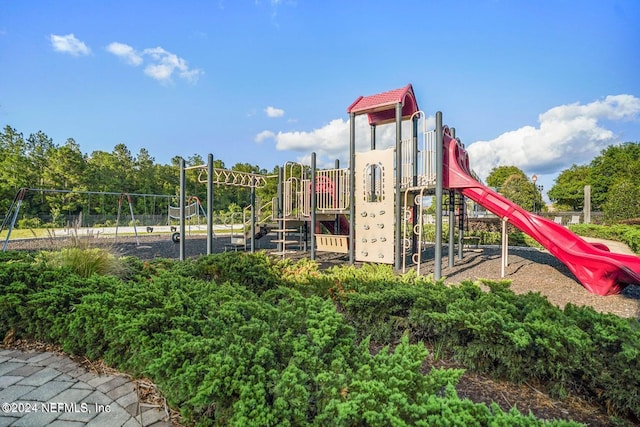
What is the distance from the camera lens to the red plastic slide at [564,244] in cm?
551

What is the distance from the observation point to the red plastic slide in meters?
5.51

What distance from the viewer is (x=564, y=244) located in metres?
6.29

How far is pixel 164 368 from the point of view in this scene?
196 centimetres

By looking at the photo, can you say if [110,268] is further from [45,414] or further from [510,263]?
[510,263]

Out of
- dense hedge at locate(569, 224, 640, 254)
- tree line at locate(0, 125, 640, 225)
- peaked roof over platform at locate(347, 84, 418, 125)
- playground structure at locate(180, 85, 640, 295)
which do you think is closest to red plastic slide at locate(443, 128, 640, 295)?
playground structure at locate(180, 85, 640, 295)

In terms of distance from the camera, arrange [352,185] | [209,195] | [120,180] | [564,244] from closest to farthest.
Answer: [564,244] < [352,185] < [209,195] < [120,180]

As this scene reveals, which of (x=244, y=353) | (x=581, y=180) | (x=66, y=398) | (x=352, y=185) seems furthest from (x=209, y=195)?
(x=581, y=180)

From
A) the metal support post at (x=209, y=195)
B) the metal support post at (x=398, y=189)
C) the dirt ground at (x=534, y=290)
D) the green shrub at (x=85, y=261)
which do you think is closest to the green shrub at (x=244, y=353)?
the dirt ground at (x=534, y=290)

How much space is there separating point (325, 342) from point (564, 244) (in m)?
6.14

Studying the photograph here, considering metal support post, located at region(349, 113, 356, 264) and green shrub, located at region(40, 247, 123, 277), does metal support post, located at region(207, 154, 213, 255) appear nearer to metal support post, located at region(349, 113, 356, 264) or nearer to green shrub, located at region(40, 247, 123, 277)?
metal support post, located at region(349, 113, 356, 264)

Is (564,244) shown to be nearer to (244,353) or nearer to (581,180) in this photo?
(244,353)

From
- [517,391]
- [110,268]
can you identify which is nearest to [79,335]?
[110,268]

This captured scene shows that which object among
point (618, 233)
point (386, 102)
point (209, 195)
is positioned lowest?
point (618, 233)

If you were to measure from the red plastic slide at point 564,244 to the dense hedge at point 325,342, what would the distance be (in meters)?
3.68
